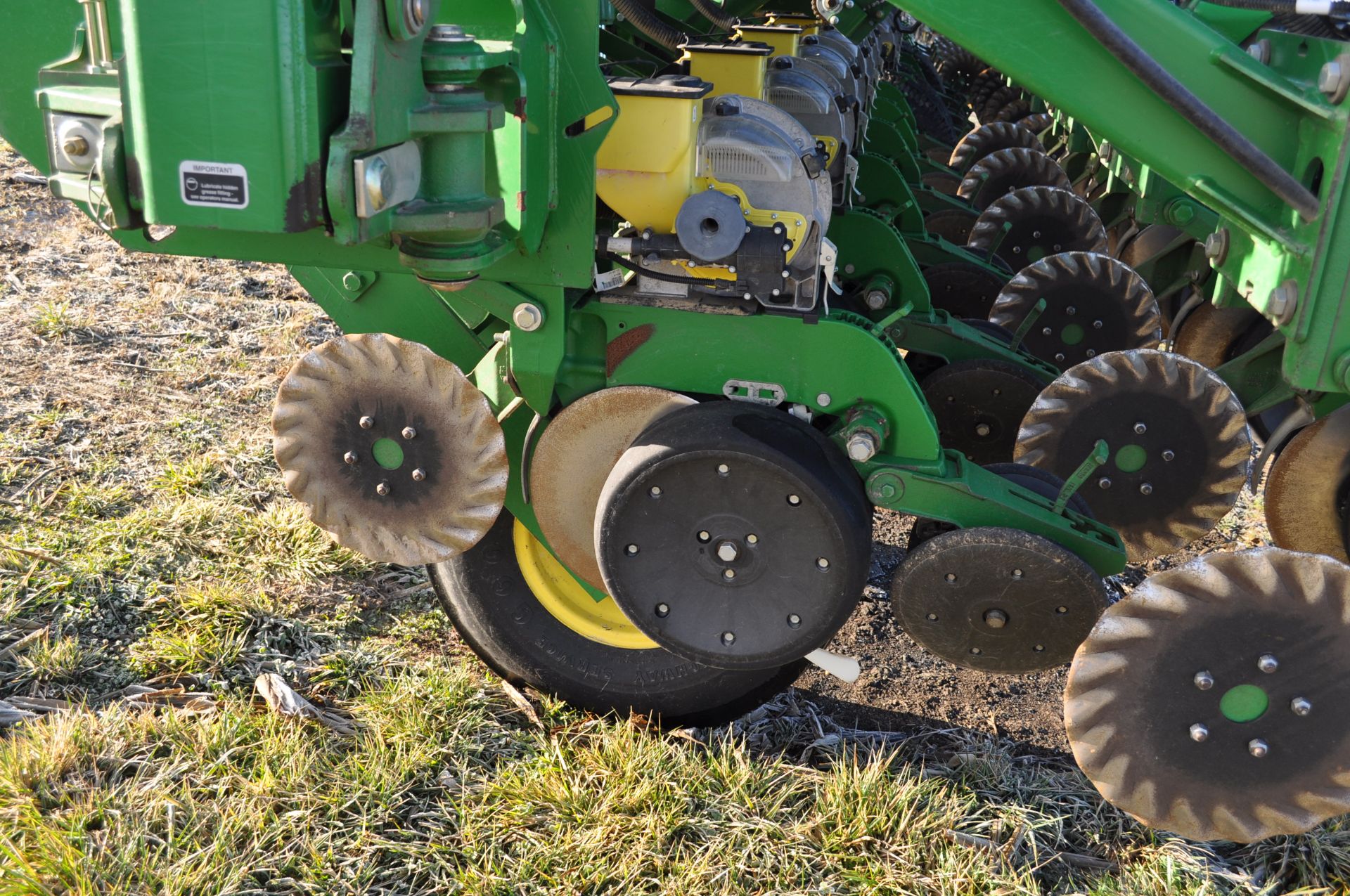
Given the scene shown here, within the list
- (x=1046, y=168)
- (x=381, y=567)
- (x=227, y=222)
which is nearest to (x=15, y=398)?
(x=381, y=567)

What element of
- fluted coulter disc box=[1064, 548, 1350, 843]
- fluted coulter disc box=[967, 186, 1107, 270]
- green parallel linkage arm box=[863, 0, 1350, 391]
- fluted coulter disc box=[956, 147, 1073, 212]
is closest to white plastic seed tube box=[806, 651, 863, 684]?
fluted coulter disc box=[1064, 548, 1350, 843]

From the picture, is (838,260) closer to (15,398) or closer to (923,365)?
(923,365)

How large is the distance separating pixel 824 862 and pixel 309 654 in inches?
58.1

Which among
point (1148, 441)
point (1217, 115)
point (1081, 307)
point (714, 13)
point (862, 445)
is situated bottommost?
point (1081, 307)

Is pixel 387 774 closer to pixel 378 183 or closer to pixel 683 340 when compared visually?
pixel 683 340

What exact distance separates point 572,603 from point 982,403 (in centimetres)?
187

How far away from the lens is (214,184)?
6.37ft

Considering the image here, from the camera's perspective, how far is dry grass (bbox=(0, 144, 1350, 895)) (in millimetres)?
2439

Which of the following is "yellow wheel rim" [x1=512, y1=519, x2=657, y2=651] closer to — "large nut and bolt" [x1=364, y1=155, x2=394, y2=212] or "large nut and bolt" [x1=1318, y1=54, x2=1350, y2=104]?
"large nut and bolt" [x1=364, y1=155, x2=394, y2=212]

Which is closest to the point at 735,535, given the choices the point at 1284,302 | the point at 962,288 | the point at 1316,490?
the point at 1284,302

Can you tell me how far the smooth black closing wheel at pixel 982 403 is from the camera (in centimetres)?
411

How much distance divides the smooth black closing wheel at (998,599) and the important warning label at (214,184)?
1.50 metres

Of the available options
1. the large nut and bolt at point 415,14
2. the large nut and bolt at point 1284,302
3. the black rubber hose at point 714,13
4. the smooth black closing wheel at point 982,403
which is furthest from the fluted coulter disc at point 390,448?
the smooth black closing wheel at point 982,403

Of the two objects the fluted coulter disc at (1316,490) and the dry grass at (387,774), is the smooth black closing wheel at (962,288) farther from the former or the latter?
the dry grass at (387,774)
